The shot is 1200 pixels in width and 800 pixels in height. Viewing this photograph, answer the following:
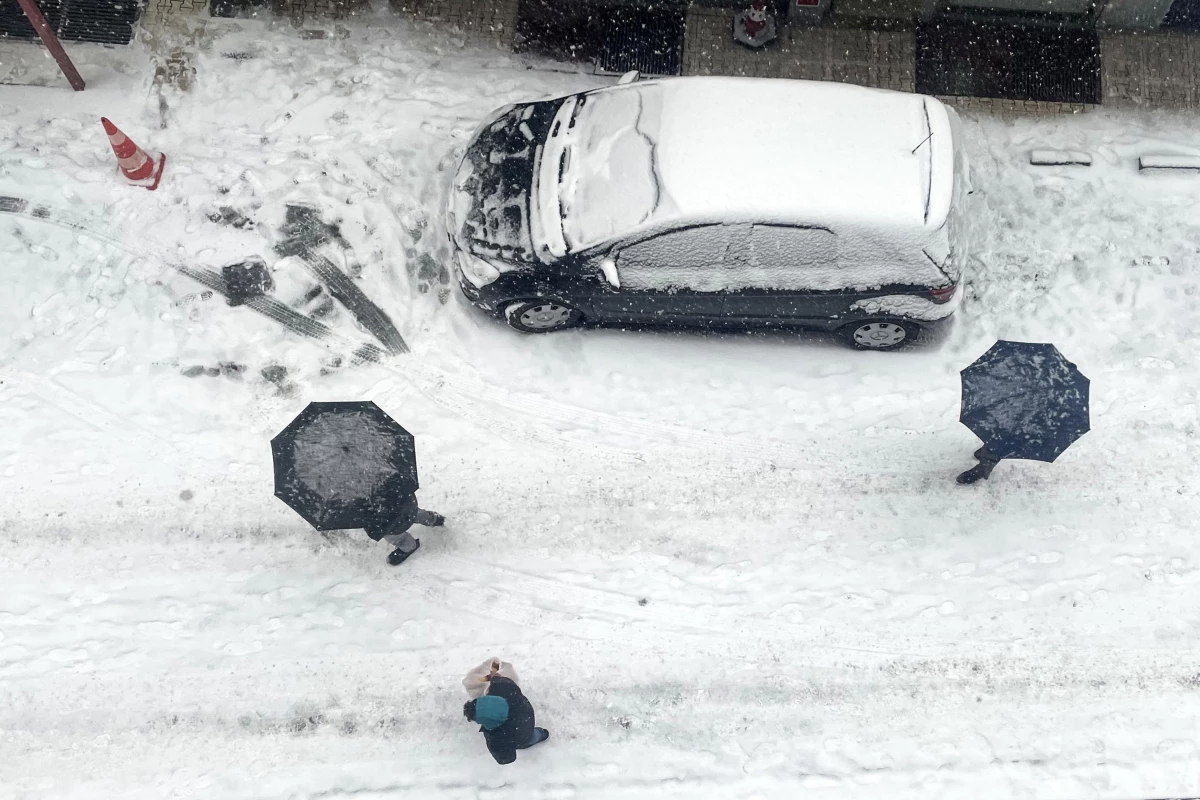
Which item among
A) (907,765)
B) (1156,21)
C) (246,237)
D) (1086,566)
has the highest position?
(1156,21)

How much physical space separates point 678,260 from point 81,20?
6.33m

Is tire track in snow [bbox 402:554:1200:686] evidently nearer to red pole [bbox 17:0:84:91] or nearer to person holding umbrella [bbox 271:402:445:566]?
person holding umbrella [bbox 271:402:445:566]

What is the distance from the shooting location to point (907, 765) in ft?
21.6

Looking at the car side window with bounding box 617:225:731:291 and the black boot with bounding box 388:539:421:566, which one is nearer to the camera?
the car side window with bounding box 617:225:731:291

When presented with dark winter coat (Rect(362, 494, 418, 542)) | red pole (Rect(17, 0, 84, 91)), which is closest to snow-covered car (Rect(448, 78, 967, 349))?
dark winter coat (Rect(362, 494, 418, 542))

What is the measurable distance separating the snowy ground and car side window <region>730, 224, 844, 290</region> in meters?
0.89

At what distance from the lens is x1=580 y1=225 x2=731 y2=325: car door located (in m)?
6.66

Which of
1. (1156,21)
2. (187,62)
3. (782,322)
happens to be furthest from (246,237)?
(1156,21)

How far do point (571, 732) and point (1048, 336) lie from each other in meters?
5.14

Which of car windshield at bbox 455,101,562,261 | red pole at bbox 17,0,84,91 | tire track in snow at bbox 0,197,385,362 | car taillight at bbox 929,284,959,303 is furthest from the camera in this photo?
tire track in snow at bbox 0,197,385,362

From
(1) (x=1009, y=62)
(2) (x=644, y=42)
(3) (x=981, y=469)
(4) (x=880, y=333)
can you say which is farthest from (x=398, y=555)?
(1) (x=1009, y=62)

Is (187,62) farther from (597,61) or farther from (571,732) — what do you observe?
(571,732)

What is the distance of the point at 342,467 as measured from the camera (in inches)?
230

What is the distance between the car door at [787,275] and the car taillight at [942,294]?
0.58 metres
